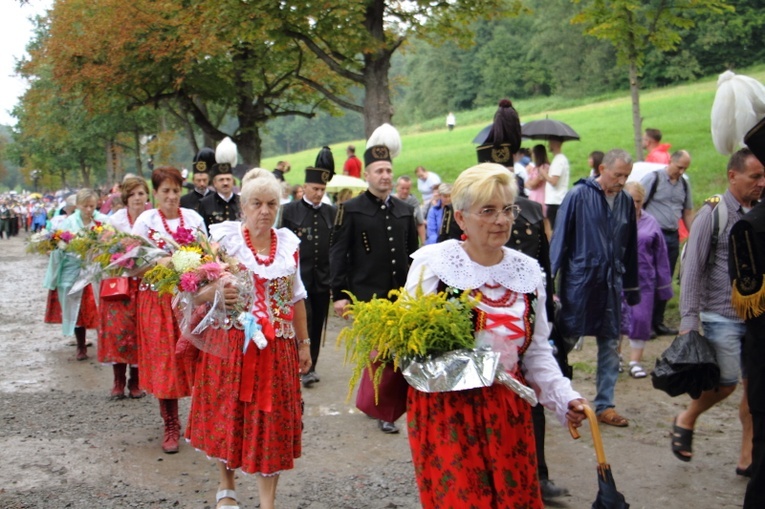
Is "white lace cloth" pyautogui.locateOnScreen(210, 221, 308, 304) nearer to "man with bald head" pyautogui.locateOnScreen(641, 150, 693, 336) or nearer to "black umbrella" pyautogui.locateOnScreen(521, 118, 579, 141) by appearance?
"man with bald head" pyautogui.locateOnScreen(641, 150, 693, 336)

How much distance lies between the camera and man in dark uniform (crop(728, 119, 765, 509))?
3961 millimetres

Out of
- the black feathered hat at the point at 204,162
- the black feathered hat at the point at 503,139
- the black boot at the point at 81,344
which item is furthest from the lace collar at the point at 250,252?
the black boot at the point at 81,344

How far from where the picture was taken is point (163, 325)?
7016 millimetres

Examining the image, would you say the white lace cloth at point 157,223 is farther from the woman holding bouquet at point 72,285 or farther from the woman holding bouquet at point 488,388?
the woman holding bouquet at point 488,388

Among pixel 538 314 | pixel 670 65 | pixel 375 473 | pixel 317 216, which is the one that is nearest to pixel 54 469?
pixel 375 473

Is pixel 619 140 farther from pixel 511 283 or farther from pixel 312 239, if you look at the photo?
pixel 511 283

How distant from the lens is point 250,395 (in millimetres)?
4957

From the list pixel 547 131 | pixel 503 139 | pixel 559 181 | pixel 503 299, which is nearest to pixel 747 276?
pixel 503 299

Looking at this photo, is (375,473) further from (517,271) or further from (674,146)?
(674,146)

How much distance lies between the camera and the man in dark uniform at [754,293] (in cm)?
396

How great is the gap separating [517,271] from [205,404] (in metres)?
2.38

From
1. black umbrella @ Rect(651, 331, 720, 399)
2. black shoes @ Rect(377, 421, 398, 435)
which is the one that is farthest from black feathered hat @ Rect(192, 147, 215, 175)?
black umbrella @ Rect(651, 331, 720, 399)

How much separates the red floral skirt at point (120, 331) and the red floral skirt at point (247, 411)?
10.1ft

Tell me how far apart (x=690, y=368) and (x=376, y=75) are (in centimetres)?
1182
